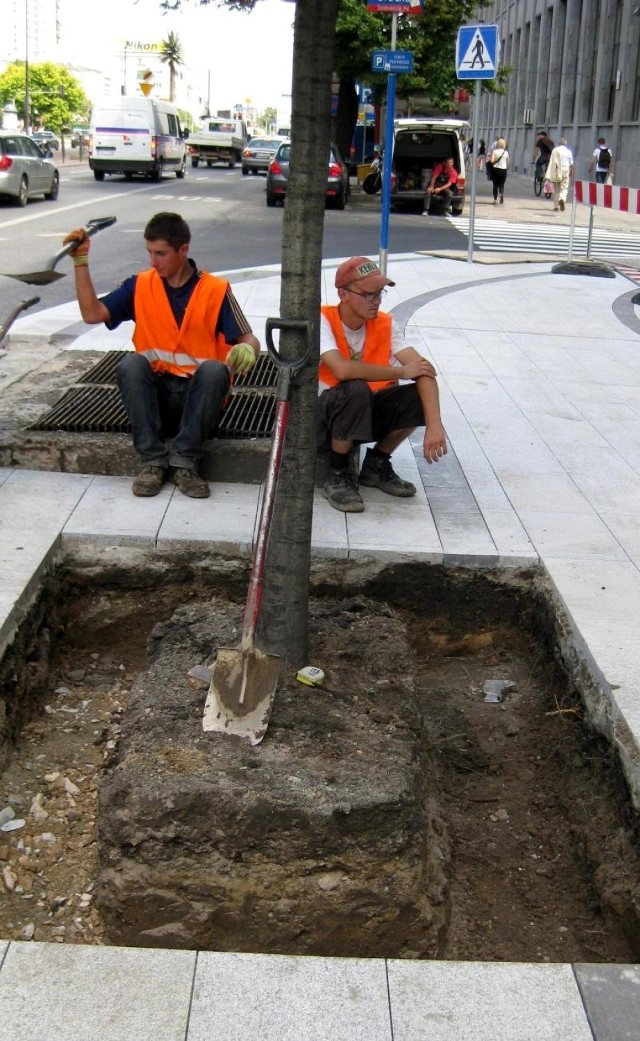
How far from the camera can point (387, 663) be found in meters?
3.46

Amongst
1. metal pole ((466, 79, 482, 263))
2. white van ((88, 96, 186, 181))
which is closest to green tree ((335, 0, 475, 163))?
white van ((88, 96, 186, 181))

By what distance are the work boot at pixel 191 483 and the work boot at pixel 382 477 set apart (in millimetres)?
826

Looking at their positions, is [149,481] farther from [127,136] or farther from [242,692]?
[127,136]

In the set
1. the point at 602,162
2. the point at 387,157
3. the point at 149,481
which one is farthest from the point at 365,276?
the point at 602,162

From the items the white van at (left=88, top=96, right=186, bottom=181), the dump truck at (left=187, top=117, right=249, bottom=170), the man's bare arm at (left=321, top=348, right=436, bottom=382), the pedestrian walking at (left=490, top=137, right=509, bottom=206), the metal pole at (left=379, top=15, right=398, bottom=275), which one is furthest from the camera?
the dump truck at (left=187, top=117, right=249, bottom=170)

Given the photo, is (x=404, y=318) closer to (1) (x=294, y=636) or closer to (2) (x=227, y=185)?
(1) (x=294, y=636)

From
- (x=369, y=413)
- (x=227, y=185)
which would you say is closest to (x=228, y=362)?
(x=369, y=413)

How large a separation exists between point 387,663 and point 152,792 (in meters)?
1.02

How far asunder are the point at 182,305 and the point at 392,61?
703 centimetres

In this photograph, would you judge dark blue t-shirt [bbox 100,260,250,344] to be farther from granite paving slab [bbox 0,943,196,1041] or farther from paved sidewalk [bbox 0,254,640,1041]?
granite paving slab [bbox 0,943,196,1041]

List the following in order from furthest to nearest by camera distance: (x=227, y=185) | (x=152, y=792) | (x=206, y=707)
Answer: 1. (x=227, y=185)
2. (x=206, y=707)
3. (x=152, y=792)

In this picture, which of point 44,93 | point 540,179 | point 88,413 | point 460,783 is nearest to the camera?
point 460,783

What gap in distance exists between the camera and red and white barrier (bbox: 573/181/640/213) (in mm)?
15211

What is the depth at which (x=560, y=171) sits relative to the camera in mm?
27688
